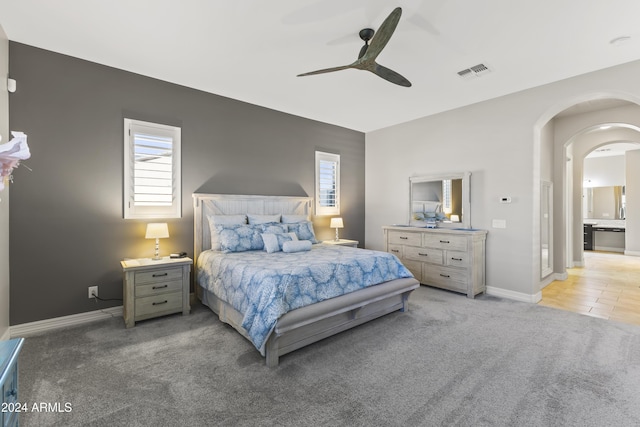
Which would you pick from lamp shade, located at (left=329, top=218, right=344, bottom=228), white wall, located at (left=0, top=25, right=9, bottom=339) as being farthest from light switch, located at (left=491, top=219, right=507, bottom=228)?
white wall, located at (left=0, top=25, right=9, bottom=339)

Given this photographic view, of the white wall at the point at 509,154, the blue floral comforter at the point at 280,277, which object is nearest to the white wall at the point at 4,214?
the blue floral comforter at the point at 280,277

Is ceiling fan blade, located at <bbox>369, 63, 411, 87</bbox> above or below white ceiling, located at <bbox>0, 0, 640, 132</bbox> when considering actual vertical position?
below

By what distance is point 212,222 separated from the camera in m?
3.96

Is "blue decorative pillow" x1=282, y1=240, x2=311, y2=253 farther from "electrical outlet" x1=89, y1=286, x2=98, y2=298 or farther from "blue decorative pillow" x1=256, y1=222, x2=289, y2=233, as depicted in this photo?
"electrical outlet" x1=89, y1=286, x2=98, y2=298

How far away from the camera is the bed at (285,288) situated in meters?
2.45

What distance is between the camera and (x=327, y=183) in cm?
A: 581

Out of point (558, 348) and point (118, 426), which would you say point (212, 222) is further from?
point (558, 348)

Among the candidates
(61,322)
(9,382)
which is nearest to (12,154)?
(9,382)

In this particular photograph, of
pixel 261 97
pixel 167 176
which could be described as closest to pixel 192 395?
pixel 167 176

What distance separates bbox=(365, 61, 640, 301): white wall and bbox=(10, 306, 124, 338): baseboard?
16.7ft

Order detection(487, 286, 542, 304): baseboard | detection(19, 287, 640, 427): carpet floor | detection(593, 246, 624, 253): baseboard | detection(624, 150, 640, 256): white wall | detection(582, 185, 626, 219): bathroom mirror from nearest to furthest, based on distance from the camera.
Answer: detection(19, 287, 640, 427): carpet floor, detection(487, 286, 542, 304): baseboard, detection(624, 150, 640, 256): white wall, detection(593, 246, 624, 253): baseboard, detection(582, 185, 626, 219): bathroom mirror

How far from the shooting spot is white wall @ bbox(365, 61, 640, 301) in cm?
367

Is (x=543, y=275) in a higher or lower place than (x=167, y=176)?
lower

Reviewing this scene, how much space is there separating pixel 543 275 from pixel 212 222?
5.34m
